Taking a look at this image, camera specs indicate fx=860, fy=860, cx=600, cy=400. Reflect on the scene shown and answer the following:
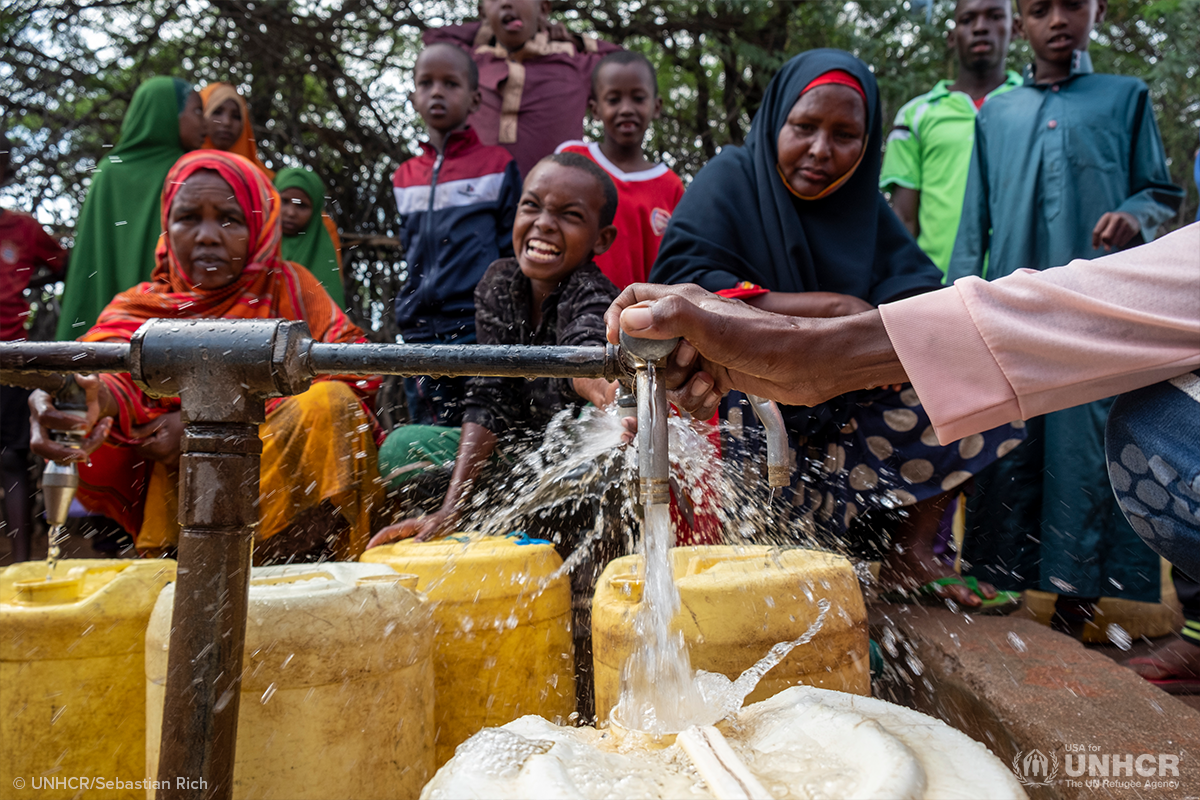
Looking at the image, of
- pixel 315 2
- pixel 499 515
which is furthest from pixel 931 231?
pixel 315 2

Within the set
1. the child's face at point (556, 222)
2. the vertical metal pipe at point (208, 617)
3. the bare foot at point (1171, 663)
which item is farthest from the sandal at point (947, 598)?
the vertical metal pipe at point (208, 617)

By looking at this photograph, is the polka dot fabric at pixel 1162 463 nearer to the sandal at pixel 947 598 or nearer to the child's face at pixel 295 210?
the sandal at pixel 947 598

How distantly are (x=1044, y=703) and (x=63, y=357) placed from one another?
204 cm

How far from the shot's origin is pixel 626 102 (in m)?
4.13

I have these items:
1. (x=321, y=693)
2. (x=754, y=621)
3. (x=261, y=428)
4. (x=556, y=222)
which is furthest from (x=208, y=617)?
(x=556, y=222)

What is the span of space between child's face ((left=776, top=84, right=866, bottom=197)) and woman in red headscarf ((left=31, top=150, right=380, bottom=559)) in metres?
1.73

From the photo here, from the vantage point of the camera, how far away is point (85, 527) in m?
4.07

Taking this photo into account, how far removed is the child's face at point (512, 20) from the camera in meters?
4.70

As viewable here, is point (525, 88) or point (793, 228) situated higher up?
point (525, 88)

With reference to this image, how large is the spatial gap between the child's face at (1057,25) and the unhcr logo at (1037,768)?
2892 millimetres

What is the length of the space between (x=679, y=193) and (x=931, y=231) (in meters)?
1.21

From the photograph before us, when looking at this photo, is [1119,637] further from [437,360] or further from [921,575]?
[437,360]

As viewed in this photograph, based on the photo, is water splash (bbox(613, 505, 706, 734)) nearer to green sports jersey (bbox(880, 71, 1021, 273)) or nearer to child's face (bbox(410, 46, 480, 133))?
green sports jersey (bbox(880, 71, 1021, 273))

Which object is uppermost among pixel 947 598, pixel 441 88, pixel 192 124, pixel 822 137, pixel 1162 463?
pixel 441 88
